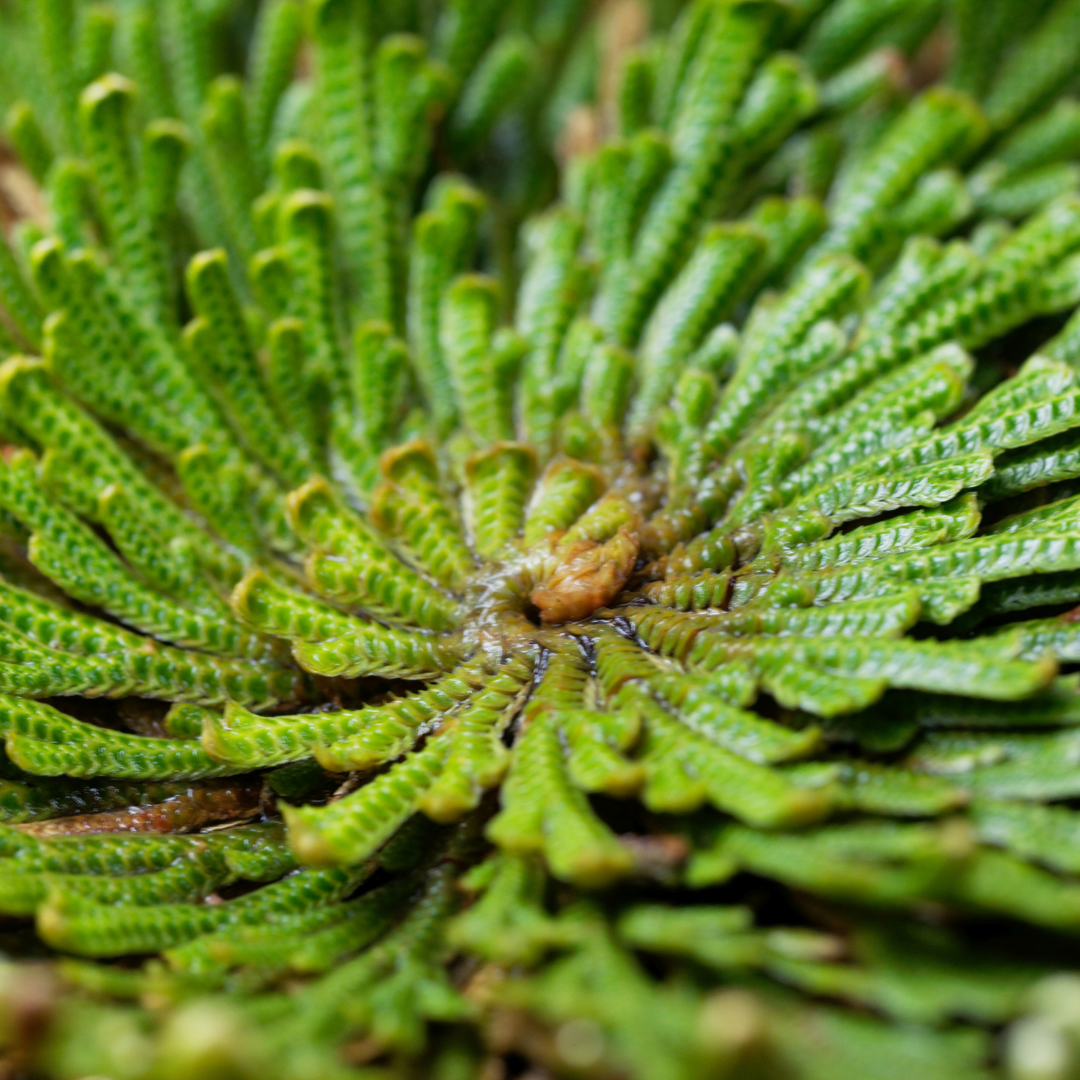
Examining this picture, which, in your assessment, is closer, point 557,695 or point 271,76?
point 557,695

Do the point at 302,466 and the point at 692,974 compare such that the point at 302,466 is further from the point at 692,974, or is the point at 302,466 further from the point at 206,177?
the point at 692,974

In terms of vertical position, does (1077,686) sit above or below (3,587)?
above

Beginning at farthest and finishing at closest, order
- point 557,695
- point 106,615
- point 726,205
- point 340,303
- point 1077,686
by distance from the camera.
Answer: point 726,205 < point 340,303 < point 106,615 < point 557,695 < point 1077,686

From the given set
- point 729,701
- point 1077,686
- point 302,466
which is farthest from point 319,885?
point 1077,686

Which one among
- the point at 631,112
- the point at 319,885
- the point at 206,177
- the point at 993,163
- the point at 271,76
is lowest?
the point at 319,885

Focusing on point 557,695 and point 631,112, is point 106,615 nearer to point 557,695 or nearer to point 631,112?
point 557,695

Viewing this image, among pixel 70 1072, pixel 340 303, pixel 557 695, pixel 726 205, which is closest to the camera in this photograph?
pixel 70 1072

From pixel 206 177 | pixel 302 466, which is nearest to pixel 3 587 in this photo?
pixel 302 466
